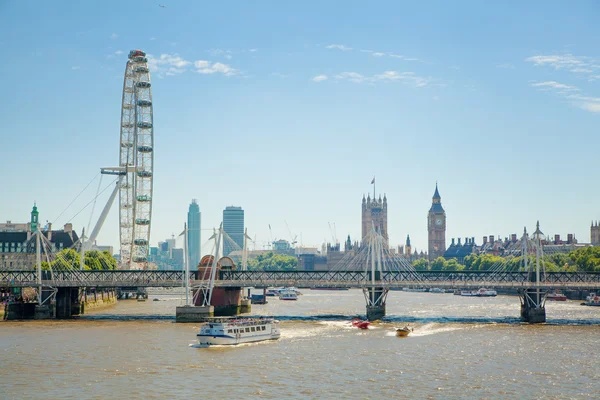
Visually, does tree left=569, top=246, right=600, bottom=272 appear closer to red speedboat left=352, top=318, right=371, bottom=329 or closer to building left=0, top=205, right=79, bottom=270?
red speedboat left=352, top=318, right=371, bottom=329

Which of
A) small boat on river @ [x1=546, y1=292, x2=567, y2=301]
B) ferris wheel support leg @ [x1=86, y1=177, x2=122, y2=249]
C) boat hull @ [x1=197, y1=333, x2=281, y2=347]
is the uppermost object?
ferris wheel support leg @ [x1=86, y1=177, x2=122, y2=249]

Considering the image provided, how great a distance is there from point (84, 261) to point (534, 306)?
82.0m

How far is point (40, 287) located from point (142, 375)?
49.0 m

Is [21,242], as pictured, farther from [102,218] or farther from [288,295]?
[288,295]

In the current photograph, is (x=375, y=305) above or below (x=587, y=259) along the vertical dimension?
below

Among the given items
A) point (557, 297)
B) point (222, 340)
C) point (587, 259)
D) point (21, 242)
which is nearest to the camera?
point (222, 340)

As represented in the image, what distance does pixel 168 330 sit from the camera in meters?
83.7

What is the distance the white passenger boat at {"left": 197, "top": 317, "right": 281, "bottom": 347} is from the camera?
70438 millimetres

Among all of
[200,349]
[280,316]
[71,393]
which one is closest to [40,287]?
[280,316]

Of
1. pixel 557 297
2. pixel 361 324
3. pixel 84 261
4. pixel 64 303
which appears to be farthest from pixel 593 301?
pixel 84 261

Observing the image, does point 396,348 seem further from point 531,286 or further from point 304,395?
point 531,286

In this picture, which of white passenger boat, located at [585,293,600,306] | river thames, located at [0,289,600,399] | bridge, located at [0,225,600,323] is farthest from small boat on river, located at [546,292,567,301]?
river thames, located at [0,289,600,399]

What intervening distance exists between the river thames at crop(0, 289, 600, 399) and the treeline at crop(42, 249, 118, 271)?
37679 millimetres

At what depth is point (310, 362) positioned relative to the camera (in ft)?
200
